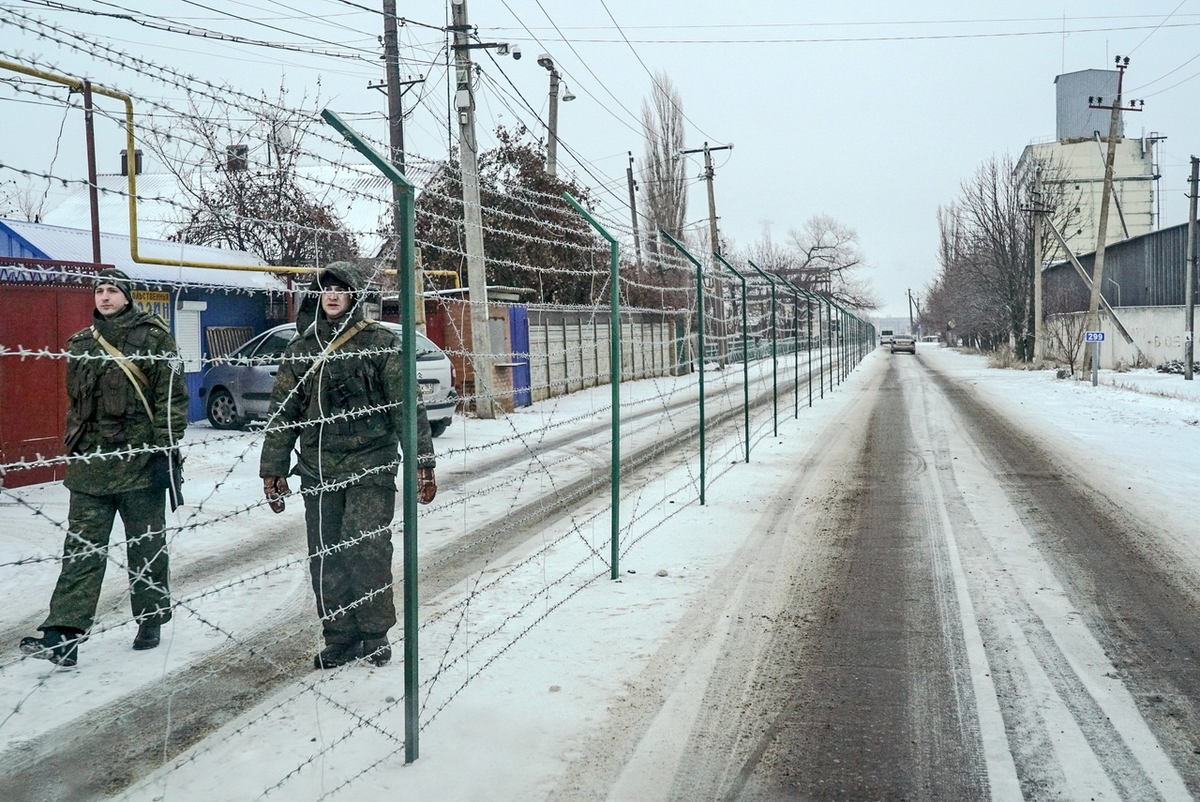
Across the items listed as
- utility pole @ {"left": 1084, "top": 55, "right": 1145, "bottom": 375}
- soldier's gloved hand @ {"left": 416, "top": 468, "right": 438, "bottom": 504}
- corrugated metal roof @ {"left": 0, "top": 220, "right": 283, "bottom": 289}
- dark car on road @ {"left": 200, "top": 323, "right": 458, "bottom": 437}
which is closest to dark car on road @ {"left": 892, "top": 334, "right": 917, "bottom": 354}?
utility pole @ {"left": 1084, "top": 55, "right": 1145, "bottom": 375}

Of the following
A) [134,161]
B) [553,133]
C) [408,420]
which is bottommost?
[408,420]

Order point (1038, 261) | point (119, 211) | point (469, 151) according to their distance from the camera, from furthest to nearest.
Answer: point (1038, 261) < point (119, 211) < point (469, 151)

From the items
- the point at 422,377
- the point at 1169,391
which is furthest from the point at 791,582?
the point at 1169,391

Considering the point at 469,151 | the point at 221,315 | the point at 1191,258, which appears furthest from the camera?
the point at 1191,258

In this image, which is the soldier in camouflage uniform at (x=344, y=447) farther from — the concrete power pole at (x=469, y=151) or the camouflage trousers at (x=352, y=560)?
Result: the concrete power pole at (x=469, y=151)

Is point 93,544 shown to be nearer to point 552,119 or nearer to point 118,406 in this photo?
point 118,406

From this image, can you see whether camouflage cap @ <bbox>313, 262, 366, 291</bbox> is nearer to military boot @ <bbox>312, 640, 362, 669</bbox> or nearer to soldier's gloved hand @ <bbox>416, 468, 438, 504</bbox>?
soldier's gloved hand @ <bbox>416, 468, 438, 504</bbox>

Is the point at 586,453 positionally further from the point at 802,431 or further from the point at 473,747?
the point at 473,747

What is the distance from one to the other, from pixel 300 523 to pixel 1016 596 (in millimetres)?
5231

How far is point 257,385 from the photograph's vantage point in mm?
12367

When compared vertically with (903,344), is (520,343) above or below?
above

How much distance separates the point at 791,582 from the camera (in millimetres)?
Result: 6012

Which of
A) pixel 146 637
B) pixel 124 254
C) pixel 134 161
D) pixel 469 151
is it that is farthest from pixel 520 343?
pixel 146 637

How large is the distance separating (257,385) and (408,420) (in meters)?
9.59
